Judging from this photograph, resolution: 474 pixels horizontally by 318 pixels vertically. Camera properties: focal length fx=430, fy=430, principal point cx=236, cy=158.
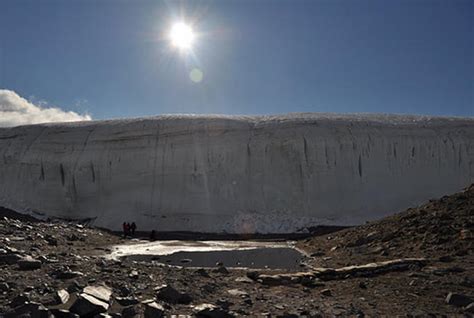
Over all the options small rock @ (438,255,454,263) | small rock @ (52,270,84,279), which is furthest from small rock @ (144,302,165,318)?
small rock @ (438,255,454,263)

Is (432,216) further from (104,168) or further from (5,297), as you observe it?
(104,168)

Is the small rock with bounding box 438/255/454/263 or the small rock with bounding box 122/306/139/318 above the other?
the small rock with bounding box 438/255/454/263

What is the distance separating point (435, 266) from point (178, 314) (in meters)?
5.14

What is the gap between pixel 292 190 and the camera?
28.1m

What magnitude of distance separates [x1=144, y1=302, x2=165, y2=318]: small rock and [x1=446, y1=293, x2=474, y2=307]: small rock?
4.01 meters

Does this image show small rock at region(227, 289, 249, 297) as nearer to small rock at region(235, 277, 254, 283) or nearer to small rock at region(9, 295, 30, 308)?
small rock at region(235, 277, 254, 283)

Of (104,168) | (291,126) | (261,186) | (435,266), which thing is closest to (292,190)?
(261,186)

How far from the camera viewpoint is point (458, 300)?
6.05 meters

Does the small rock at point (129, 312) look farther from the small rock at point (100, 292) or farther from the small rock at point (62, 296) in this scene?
the small rock at point (62, 296)

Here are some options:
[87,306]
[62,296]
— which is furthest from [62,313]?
[62,296]

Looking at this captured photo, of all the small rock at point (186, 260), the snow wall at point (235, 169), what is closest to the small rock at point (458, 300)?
the small rock at point (186, 260)

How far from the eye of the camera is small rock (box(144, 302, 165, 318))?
5309 millimetres

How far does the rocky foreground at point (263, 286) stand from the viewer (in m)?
5.55

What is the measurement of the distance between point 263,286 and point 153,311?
2775mm
